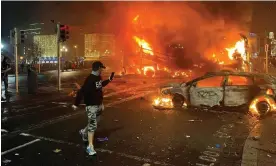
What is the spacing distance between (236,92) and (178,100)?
2.13 metres

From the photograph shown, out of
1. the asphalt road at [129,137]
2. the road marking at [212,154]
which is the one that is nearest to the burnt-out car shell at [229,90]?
the asphalt road at [129,137]

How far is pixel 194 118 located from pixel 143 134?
2.54m

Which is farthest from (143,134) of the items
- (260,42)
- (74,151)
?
(260,42)

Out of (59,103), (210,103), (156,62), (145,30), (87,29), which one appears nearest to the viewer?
(210,103)

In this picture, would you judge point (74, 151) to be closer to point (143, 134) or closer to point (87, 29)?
point (143, 134)

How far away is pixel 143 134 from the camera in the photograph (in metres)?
7.15

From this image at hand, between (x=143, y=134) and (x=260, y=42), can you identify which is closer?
(x=143, y=134)

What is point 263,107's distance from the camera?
919 centimetres

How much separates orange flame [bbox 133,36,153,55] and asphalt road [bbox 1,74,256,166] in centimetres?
1677

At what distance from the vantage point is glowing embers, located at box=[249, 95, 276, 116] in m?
9.12

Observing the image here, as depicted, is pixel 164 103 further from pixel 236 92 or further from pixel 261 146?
pixel 261 146

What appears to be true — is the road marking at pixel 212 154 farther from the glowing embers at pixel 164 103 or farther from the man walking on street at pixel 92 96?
the glowing embers at pixel 164 103

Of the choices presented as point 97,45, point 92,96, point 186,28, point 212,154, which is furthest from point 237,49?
point 97,45

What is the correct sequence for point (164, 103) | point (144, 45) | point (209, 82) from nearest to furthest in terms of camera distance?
1. point (164, 103)
2. point (209, 82)
3. point (144, 45)
